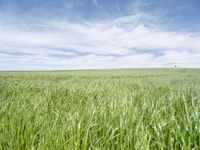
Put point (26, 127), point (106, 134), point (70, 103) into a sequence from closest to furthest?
point (106, 134) → point (26, 127) → point (70, 103)

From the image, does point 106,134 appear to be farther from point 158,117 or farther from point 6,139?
point 6,139

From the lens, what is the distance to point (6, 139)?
254 centimetres

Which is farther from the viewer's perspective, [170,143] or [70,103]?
[70,103]

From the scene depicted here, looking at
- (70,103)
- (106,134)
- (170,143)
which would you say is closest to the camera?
(170,143)

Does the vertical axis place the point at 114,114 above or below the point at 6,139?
above

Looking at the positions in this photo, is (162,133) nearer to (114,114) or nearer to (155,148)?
(155,148)

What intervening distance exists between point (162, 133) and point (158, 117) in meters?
0.54

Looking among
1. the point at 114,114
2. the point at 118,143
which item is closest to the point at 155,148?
the point at 118,143

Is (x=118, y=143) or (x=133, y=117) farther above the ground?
(x=133, y=117)

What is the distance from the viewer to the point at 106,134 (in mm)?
2412

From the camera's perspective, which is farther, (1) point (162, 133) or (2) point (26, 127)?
(2) point (26, 127)

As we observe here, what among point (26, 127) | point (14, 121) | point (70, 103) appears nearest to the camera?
point (26, 127)

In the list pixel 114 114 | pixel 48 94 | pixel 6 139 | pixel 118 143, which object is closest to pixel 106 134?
pixel 118 143

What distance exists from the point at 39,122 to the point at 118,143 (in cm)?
138
